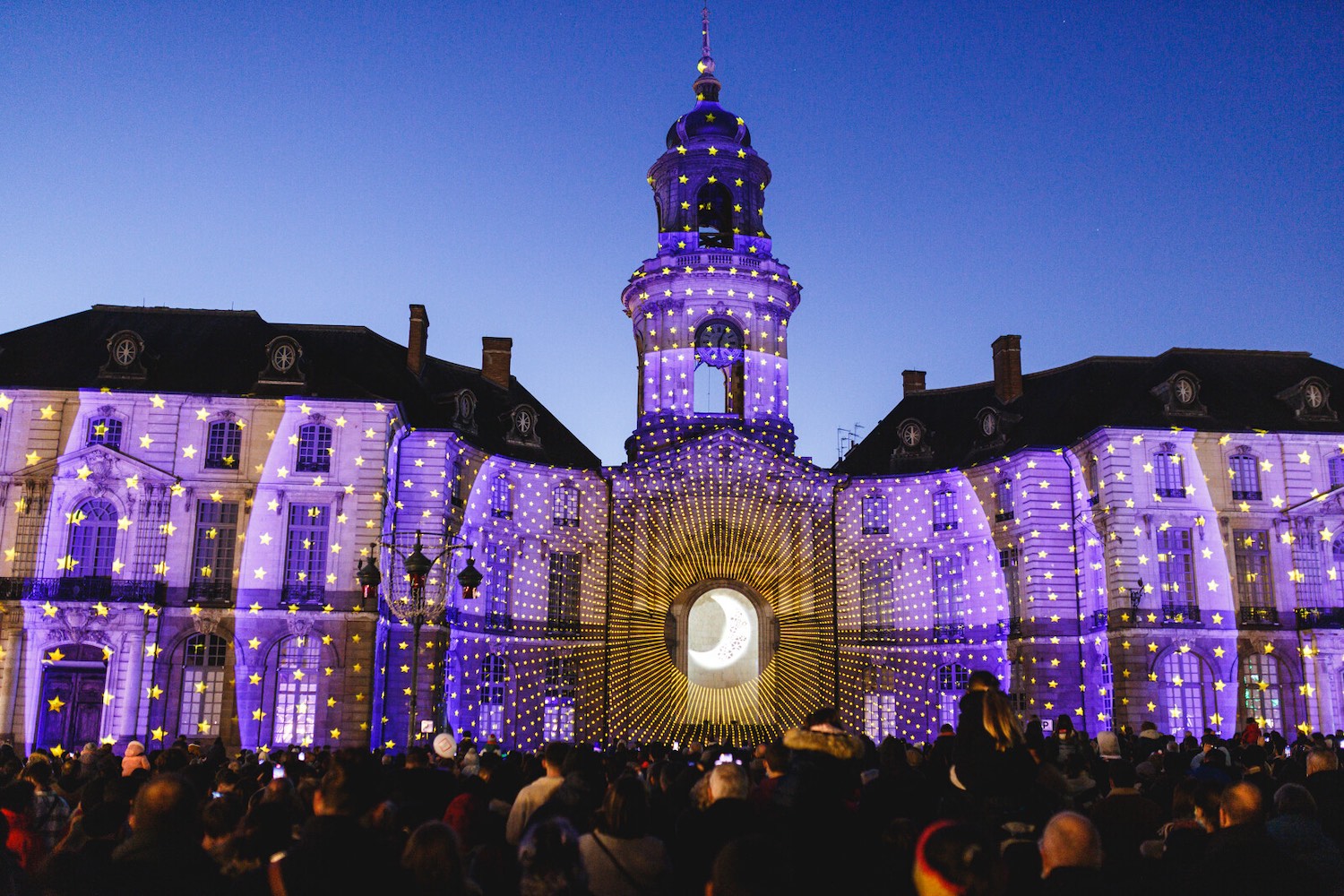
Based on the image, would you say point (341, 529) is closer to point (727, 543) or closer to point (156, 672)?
point (156, 672)

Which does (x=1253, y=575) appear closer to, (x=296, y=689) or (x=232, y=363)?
(x=296, y=689)

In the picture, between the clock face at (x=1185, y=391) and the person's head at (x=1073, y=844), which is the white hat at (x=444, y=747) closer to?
the person's head at (x=1073, y=844)

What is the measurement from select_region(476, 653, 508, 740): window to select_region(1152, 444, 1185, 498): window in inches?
795

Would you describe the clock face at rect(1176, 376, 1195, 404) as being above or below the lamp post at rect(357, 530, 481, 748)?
above

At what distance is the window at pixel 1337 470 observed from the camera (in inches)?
1448

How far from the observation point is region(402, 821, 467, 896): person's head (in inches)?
200

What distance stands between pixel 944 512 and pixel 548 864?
37.3m

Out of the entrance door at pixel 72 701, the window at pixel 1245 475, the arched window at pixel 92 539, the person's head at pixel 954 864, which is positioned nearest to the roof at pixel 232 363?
the arched window at pixel 92 539

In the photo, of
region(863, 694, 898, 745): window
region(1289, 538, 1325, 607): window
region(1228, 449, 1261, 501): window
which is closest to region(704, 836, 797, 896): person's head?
region(1228, 449, 1261, 501): window

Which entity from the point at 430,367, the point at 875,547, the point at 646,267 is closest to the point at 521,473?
the point at 430,367

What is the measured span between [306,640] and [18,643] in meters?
7.35

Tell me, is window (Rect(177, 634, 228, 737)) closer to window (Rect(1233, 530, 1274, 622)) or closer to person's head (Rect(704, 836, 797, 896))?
window (Rect(1233, 530, 1274, 622))

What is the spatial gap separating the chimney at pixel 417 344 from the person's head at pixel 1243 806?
35.6 meters

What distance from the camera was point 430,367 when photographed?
4188 centimetres
